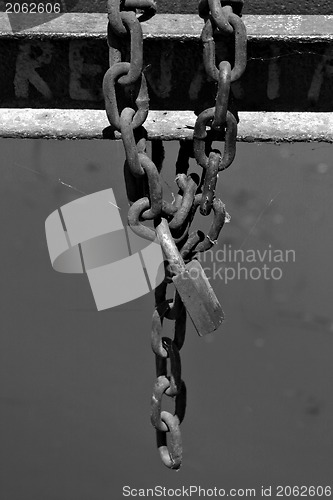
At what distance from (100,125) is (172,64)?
7.4 inches

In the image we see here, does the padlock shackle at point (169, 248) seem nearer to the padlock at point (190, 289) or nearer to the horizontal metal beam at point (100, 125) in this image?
the padlock at point (190, 289)

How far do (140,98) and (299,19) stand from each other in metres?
0.43

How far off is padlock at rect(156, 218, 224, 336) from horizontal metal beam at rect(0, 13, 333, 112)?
1.24ft

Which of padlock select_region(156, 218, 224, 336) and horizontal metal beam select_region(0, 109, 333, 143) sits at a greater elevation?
horizontal metal beam select_region(0, 109, 333, 143)

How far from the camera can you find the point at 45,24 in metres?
1.23

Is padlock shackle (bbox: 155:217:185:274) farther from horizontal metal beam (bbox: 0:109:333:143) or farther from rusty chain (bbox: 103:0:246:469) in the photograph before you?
horizontal metal beam (bbox: 0:109:333:143)

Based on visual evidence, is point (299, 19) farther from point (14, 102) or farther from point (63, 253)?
point (63, 253)

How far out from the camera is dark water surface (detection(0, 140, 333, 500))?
143cm

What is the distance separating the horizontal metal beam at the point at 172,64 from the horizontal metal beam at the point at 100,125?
0.02m

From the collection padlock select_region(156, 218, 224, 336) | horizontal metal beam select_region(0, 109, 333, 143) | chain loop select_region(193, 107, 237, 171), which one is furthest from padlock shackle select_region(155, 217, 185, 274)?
horizontal metal beam select_region(0, 109, 333, 143)

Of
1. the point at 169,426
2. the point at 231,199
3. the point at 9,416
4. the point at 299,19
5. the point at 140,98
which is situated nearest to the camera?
the point at 140,98

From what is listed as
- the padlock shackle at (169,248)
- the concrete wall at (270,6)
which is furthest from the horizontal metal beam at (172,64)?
the padlock shackle at (169,248)

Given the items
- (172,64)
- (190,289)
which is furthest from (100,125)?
(190,289)

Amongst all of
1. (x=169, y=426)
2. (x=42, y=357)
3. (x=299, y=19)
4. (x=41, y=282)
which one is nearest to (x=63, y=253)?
(x=41, y=282)
